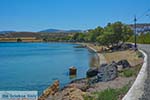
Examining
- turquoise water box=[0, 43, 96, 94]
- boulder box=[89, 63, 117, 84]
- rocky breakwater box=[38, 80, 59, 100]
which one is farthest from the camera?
turquoise water box=[0, 43, 96, 94]

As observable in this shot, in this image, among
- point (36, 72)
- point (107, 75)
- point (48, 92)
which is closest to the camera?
point (48, 92)

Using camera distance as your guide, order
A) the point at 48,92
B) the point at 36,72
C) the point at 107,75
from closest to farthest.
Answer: the point at 48,92 → the point at 107,75 → the point at 36,72

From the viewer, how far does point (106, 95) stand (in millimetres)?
14812

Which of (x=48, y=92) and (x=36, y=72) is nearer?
(x=48, y=92)

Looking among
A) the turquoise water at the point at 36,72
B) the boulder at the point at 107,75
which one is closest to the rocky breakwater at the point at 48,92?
the boulder at the point at 107,75

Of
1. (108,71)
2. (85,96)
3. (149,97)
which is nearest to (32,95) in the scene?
(149,97)

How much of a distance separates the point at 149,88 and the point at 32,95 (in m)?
5.84

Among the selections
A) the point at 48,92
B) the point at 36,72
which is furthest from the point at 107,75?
the point at 36,72

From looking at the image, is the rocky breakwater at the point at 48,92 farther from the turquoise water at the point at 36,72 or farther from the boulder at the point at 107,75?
the turquoise water at the point at 36,72

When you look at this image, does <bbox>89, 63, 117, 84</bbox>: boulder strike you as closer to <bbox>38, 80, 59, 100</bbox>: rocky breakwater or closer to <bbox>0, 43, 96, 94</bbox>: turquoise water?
<bbox>38, 80, 59, 100</bbox>: rocky breakwater

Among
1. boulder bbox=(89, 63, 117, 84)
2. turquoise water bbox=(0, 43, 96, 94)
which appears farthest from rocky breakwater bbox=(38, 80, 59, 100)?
turquoise water bbox=(0, 43, 96, 94)

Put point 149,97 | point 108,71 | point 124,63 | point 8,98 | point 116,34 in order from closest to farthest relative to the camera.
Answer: point 8,98, point 149,97, point 108,71, point 124,63, point 116,34

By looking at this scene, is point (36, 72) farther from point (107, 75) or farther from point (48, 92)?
point (48, 92)

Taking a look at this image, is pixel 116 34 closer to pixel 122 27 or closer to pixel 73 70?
pixel 122 27
